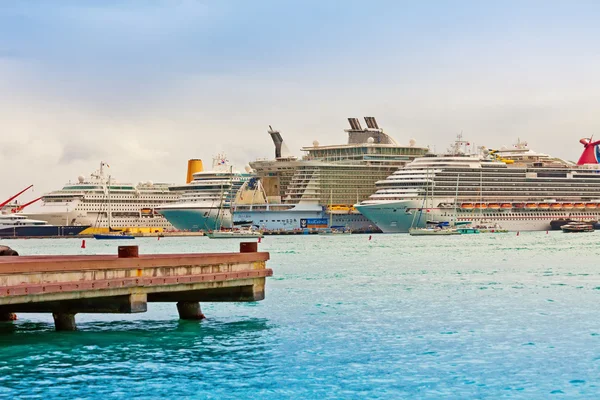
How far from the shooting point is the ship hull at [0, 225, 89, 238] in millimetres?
151500

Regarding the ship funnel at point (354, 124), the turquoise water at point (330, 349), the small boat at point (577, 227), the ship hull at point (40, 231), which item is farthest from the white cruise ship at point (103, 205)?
the turquoise water at point (330, 349)

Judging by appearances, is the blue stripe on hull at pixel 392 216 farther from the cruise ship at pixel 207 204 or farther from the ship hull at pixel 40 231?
the ship hull at pixel 40 231

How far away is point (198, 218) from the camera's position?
155500 millimetres

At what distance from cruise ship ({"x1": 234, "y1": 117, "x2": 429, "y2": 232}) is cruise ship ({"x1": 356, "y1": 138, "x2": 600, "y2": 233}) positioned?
20.2 ft

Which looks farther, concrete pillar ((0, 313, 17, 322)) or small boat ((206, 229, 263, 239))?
small boat ((206, 229, 263, 239))

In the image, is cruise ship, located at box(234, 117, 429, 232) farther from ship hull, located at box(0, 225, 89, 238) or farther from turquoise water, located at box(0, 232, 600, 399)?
turquoise water, located at box(0, 232, 600, 399)

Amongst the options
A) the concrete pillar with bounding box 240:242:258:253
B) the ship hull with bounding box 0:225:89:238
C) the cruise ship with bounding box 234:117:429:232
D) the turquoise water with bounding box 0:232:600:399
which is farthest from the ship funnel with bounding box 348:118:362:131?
the concrete pillar with bounding box 240:242:258:253

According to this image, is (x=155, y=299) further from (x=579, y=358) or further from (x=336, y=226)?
(x=336, y=226)

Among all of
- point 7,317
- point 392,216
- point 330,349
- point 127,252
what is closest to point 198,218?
point 392,216

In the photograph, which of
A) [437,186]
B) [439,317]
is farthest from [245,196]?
[439,317]

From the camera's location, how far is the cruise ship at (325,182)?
15125 cm

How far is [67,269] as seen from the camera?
22594mm

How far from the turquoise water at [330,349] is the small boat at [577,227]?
104048 millimetres

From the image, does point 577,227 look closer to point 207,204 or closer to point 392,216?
point 392,216
